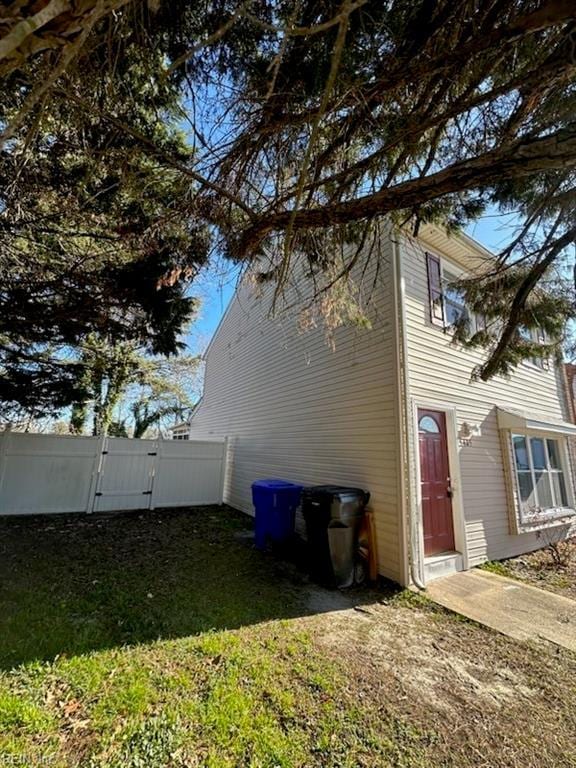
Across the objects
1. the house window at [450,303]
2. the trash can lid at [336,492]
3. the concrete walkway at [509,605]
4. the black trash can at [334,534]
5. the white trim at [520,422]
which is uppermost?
the house window at [450,303]

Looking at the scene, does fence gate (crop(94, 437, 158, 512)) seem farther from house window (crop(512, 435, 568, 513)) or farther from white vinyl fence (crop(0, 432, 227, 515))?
house window (crop(512, 435, 568, 513))

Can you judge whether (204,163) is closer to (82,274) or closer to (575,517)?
(82,274)

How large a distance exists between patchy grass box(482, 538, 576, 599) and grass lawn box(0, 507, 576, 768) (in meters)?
2.14

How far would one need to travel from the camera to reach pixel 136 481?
26.7 ft

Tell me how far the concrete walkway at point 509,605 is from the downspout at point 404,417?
1.42 ft

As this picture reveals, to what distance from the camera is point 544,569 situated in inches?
224

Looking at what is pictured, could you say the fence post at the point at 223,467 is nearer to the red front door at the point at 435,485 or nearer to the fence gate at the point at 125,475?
the fence gate at the point at 125,475

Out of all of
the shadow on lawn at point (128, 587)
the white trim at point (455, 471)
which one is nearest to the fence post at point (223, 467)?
the shadow on lawn at point (128, 587)

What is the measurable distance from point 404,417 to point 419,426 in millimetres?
592

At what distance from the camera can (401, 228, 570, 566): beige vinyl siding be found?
5.38 meters

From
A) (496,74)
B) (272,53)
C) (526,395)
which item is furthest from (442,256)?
(272,53)

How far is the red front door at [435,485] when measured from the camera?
16.7 feet

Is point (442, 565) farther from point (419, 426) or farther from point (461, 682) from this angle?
point (461, 682)

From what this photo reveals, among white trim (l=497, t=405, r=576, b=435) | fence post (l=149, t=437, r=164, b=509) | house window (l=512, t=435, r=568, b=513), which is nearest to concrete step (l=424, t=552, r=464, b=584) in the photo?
house window (l=512, t=435, r=568, b=513)
